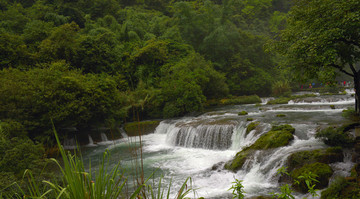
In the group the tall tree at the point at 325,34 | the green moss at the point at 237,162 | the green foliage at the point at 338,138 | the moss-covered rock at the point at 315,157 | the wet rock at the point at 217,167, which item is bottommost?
the wet rock at the point at 217,167

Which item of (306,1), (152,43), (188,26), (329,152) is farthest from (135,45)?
(329,152)

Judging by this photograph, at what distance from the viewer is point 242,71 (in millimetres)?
29109

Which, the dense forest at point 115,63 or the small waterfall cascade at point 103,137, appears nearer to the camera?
the dense forest at point 115,63

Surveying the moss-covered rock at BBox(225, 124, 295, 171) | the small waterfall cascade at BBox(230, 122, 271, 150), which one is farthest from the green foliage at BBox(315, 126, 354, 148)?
the small waterfall cascade at BBox(230, 122, 271, 150)

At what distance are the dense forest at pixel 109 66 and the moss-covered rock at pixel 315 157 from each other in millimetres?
4634

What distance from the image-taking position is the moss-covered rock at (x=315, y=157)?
7262mm

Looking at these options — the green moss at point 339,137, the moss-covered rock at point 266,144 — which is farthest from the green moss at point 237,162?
the green moss at point 339,137

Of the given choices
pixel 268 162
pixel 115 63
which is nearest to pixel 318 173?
pixel 268 162

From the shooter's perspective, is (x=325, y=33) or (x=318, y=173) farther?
(x=325, y=33)

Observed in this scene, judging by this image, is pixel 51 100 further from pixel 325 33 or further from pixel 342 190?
pixel 342 190

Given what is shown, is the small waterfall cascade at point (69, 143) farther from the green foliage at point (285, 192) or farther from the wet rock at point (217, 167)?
the green foliage at point (285, 192)

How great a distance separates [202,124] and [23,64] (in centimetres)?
1554

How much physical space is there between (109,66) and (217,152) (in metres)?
15.4

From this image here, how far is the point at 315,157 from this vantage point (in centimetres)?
743
